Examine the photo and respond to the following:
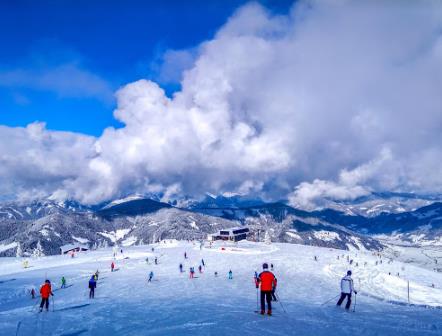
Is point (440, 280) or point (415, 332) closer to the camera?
point (415, 332)

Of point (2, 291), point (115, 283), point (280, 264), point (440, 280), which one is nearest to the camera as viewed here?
point (2, 291)

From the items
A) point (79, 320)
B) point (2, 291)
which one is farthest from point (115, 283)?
point (79, 320)

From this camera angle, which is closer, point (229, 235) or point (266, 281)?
point (266, 281)

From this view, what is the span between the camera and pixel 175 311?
77.9 feet

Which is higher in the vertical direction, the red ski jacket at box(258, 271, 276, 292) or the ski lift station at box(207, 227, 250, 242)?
the ski lift station at box(207, 227, 250, 242)

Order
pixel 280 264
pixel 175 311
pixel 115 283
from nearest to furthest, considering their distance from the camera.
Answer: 1. pixel 175 311
2. pixel 115 283
3. pixel 280 264

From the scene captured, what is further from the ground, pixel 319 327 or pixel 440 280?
pixel 319 327

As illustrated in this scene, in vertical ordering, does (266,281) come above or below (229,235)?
Result: below

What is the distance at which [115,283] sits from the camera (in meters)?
45.9

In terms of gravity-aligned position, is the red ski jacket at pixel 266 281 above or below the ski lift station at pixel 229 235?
below

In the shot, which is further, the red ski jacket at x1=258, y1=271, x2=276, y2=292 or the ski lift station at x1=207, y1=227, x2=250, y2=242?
the ski lift station at x1=207, y1=227, x2=250, y2=242

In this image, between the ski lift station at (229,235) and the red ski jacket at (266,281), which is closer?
the red ski jacket at (266,281)

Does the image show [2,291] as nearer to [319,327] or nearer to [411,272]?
[319,327]

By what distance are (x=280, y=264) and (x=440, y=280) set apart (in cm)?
4967
